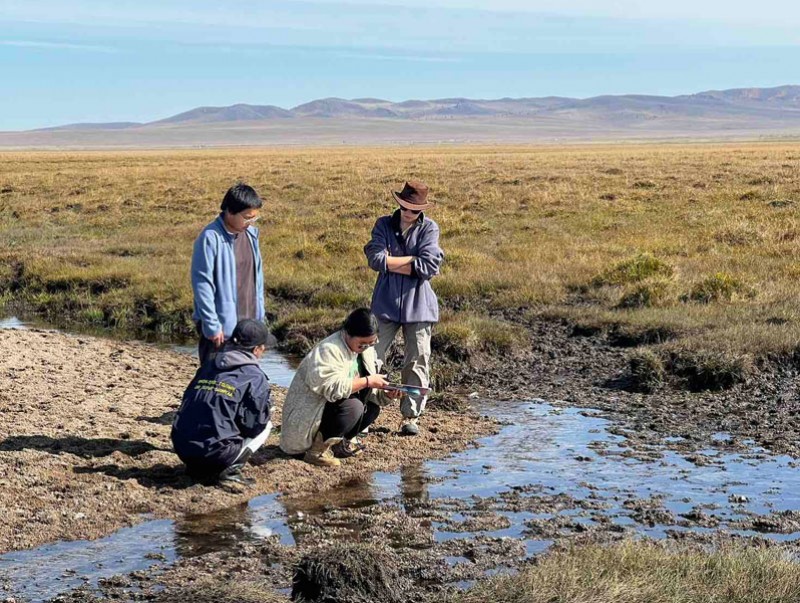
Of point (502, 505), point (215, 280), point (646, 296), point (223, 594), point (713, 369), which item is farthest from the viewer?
point (646, 296)

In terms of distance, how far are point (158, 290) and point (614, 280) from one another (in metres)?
6.50

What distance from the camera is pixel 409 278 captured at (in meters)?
8.48

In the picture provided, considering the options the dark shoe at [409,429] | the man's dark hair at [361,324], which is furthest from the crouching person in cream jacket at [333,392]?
the dark shoe at [409,429]

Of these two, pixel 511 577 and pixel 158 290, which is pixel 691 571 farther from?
pixel 158 290

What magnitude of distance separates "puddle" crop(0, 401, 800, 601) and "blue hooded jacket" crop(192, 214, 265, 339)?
48.8 inches

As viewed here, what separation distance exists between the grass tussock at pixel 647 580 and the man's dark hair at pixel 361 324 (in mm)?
2299

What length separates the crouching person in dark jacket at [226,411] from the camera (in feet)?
22.8

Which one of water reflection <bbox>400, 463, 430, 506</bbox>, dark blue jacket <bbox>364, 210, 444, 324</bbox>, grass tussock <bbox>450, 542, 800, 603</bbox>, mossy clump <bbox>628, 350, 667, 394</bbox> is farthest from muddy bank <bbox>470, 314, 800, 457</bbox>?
grass tussock <bbox>450, 542, 800, 603</bbox>

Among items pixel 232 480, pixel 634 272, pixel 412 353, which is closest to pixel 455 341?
pixel 412 353

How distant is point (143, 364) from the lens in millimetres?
11359

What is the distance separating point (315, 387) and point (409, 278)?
142 cm

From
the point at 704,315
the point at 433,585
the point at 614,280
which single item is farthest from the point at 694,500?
the point at 614,280

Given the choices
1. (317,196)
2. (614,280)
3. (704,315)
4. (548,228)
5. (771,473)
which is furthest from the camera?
(317,196)

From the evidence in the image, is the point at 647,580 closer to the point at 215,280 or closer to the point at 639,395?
the point at 215,280
